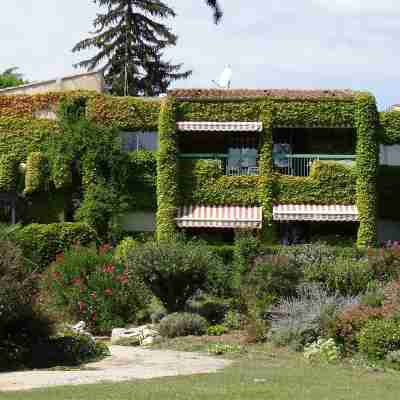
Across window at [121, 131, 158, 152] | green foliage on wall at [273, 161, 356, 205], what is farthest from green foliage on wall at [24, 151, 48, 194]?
green foliage on wall at [273, 161, 356, 205]

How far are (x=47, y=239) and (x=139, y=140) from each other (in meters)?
6.70

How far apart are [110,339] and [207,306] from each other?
134 inches

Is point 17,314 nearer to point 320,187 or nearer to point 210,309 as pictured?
point 210,309

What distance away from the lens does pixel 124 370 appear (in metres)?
15.6

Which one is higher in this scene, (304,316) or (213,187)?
(213,187)

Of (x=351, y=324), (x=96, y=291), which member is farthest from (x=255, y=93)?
(x=351, y=324)

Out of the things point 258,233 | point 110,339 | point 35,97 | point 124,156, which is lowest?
point 110,339

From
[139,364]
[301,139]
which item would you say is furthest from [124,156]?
[139,364]

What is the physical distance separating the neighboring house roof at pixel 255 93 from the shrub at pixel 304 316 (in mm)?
16386

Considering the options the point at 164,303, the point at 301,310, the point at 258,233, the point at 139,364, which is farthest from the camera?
the point at 258,233

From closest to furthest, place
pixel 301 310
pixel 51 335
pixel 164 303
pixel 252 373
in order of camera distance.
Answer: pixel 252 373 < pixel 51 335 < pixel 301 310 < pixel 164 303

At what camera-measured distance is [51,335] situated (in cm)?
1798

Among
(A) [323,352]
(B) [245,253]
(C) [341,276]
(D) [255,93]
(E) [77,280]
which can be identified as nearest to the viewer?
(A) [323,352]

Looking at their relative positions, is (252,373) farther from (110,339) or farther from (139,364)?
(110,339)
